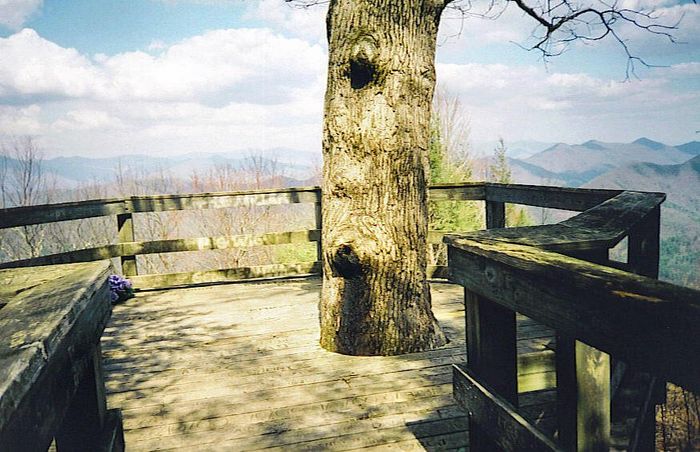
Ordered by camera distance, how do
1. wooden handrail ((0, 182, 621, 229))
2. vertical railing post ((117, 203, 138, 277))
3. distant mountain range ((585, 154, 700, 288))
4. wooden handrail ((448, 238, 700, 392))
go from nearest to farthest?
wooden handrail ((448, 238, 700, 392)) < wooden handrail ((0, 182, 621, 229)) < vertical railing post ((117, 203, 138, 277)) < distant mountain range ((585, 154, 700, 288))

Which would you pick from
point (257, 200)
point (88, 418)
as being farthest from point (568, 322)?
point (257, 200)

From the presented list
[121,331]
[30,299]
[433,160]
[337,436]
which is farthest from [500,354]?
[433,160]

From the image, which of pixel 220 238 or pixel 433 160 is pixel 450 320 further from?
pixel 433 160

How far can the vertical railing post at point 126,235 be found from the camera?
6027mm

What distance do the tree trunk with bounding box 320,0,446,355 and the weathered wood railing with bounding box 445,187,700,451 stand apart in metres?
1.63

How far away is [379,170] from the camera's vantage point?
147 inches

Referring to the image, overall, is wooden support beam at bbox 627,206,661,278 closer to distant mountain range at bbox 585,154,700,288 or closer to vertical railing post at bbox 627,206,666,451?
vertical railing post at bbox 627,206,666,451

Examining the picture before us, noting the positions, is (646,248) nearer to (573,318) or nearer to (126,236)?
(573,318)

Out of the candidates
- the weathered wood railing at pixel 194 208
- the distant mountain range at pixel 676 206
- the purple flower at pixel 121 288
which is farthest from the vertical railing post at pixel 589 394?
the distant mountain range at pixel 676 206

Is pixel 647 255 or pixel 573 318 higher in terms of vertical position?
pixel 573 318

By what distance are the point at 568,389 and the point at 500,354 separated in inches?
10.5

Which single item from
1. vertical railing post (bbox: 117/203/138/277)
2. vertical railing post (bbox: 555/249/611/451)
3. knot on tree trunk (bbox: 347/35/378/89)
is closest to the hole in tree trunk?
knot on tree trunk (bbox: 347/35/378/89)

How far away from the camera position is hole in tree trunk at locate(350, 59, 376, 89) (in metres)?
3.62

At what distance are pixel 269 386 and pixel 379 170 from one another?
5.27 feet
